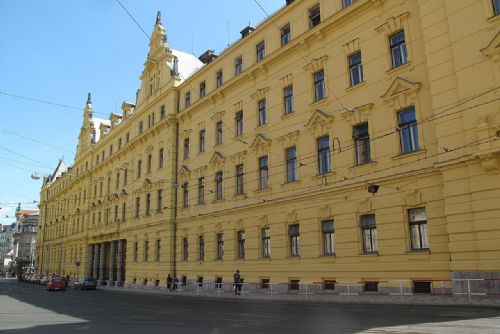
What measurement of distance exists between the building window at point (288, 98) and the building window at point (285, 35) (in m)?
2.91

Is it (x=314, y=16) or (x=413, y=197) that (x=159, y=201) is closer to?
(x=314, y=16)

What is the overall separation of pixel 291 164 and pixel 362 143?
17.5 ft

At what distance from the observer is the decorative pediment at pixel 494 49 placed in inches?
660

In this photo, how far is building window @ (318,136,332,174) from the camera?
958 inches

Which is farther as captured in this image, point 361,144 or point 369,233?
point 361,144

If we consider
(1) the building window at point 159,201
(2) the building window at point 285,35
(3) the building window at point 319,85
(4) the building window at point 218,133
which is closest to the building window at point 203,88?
(4) the building window at point 218,133

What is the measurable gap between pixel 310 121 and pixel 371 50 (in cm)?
503

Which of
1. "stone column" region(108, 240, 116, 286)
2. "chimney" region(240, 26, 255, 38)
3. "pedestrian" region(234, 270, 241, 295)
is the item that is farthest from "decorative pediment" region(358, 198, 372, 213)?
"stone column" region(108, 240, 116, 286)

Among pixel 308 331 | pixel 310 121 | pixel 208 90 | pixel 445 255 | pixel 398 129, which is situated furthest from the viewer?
pixel 208 90

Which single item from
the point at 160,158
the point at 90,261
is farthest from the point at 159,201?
the point at 90,261

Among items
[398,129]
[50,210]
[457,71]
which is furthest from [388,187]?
[50,210]

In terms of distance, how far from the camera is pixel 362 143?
22594 mm

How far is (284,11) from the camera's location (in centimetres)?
2809

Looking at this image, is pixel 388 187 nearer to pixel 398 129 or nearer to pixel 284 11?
pixel 398 129
